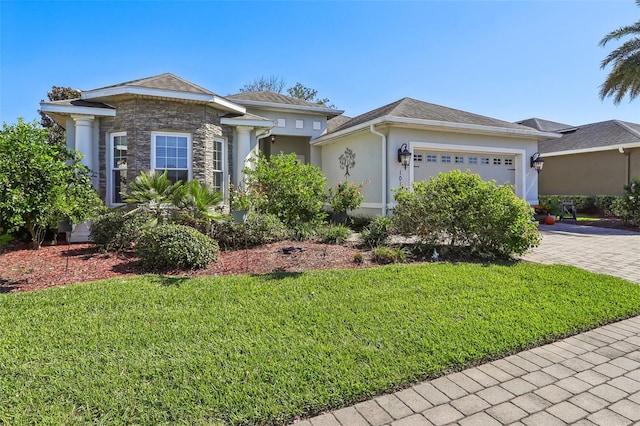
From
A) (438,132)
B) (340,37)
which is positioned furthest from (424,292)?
(340,37)

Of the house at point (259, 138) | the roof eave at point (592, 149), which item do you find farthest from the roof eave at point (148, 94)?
the roof eave at point (592, 149)

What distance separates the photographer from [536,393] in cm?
285

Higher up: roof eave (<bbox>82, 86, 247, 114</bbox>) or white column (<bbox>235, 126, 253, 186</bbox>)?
roof eave (<bbox>82, 86, 247, 114</bbox>)

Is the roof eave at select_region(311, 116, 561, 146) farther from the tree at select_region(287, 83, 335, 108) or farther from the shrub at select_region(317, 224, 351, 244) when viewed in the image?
the tree at select_region(287, 83, 335, 108)

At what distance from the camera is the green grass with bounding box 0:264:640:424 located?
2600mm

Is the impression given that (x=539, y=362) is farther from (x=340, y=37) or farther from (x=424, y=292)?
(x=340, y=37)

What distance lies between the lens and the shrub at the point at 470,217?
21.5 ft

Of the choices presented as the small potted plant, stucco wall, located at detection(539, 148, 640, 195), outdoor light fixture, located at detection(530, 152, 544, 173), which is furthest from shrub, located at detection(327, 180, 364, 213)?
stucco wall, located at detection(539, 148, 640, 195)

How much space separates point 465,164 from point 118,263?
454 inches

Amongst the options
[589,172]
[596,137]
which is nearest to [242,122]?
[589,172]

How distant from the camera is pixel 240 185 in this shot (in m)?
10.5

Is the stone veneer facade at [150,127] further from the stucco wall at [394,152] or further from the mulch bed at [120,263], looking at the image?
the stucco wall at [394,152]

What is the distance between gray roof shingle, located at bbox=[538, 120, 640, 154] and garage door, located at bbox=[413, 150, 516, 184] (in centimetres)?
767

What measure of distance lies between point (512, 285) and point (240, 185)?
25.1 feet
